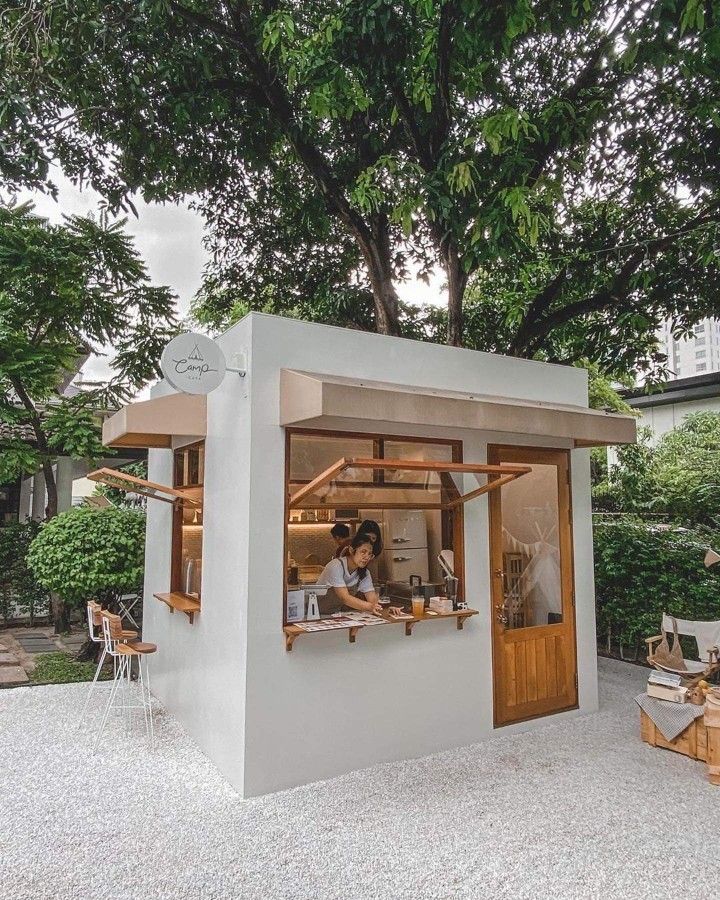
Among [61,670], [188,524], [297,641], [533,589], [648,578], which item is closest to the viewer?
[297,641]

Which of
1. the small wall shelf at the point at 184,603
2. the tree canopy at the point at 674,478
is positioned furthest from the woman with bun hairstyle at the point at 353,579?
the tree canopy at the point at 674,478

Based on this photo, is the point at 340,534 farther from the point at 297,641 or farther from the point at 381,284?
the point at 381,284

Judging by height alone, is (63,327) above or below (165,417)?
above

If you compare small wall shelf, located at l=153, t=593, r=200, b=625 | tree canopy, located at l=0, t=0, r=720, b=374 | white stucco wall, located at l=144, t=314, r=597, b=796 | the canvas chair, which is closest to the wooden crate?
the canvas chair

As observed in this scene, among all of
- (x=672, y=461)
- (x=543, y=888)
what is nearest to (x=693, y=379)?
(x=672, y=461)

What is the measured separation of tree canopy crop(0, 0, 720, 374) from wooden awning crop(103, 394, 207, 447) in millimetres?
2889

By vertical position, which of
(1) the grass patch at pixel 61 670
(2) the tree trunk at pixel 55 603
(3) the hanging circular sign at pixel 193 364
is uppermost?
(3) the hanging circular sign at pixel 193 364

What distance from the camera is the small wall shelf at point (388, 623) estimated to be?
4.63 metres

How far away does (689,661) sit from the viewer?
6.40 metres

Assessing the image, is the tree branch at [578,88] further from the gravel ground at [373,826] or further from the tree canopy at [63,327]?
the tree canopy at [63,327]

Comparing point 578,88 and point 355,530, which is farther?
point 578,88

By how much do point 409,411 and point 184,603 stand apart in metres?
3.02

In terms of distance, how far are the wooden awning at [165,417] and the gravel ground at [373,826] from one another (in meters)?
2.91

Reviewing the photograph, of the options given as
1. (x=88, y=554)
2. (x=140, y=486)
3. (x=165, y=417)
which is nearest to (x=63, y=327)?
(x=88, y=554)
